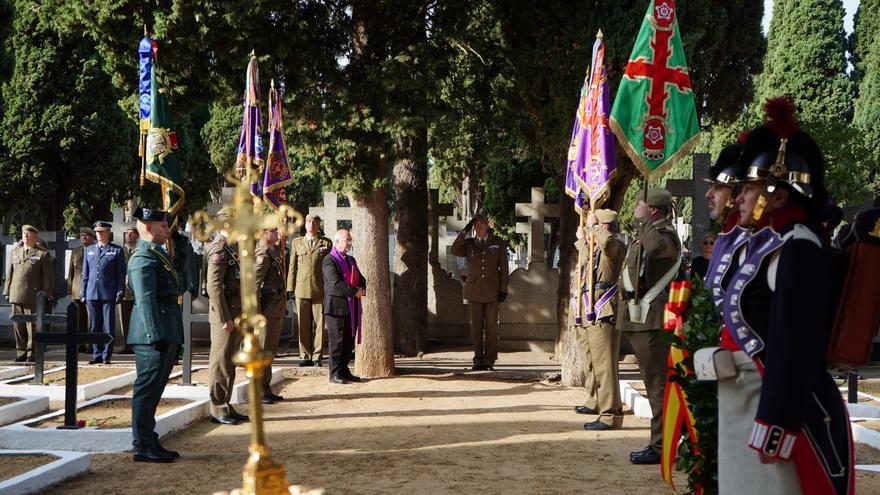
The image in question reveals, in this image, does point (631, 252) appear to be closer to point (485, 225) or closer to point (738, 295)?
point (738, 295)

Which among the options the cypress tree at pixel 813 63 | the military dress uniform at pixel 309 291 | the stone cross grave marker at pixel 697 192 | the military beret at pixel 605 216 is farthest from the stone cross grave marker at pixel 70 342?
the cypress tree at pixel 813 63

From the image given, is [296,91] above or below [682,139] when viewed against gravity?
above

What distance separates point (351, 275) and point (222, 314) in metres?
3.09

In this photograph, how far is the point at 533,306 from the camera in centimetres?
1585

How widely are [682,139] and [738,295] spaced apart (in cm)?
478

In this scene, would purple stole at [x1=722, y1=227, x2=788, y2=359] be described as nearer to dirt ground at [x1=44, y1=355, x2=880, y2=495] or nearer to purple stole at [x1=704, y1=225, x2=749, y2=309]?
purple stole at [x1=704, y1=225, x2=749, y2=309]

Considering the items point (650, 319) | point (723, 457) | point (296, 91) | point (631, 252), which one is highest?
point (296, 91)

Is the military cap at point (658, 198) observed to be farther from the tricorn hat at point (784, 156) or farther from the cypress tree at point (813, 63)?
the cypress tree at point (813, 63)

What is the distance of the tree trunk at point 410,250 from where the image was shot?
14.5 m

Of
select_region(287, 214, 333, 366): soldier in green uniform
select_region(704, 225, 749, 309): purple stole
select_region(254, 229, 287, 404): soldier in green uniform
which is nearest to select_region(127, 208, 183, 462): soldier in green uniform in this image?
select_region(254, 229, 287, 404): soldier in green uniform

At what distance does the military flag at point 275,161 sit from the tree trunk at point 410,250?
9.49ft

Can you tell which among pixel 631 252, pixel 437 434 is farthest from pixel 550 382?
pixel 631 252

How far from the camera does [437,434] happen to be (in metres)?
8.79

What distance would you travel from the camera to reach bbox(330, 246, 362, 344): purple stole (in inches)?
469
